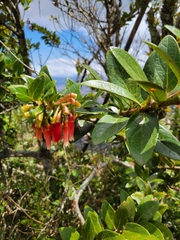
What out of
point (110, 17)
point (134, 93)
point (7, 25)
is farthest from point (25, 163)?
point (134, 93)

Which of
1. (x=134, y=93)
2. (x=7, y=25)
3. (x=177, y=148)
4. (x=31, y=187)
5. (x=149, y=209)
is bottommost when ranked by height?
(x=31, y=187)

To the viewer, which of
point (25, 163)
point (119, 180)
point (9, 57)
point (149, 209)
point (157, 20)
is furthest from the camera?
point (157, 20)

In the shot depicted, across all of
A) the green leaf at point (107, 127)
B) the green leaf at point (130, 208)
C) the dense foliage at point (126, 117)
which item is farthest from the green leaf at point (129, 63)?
the green leaf at point (130, 208)

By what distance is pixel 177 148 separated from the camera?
63 centimetres

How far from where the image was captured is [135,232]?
812 mm

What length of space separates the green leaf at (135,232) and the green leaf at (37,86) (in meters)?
0.49

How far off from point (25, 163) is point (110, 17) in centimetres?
141

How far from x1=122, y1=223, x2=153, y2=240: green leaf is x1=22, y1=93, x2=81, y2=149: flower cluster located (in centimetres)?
34

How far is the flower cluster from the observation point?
2.19ft

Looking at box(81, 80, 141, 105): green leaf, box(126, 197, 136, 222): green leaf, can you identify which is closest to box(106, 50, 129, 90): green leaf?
box(81, 80, 141, 105): green leaf

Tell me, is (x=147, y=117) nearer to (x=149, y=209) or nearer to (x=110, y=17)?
(x=149, y=209)

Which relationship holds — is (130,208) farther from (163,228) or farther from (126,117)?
(126,117)

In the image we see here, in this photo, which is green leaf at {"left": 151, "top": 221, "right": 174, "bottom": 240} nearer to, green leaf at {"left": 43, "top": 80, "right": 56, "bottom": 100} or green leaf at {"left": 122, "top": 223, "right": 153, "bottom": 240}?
green leaf at {"left": 122, "top": 223, "right": 153, "bottom": 240}

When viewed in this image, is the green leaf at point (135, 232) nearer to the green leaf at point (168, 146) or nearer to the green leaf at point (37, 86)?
the green leaf at point (168, 146)
